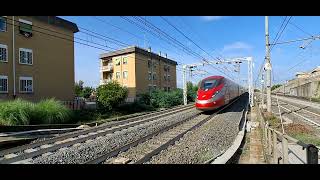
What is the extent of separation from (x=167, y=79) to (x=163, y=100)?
19.2 m

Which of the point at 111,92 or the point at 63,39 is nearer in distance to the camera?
the point at 111,92

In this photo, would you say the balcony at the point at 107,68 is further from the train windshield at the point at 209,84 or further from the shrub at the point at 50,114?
the shrub at the point at 50,114

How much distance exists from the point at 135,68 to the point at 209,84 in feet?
74.9

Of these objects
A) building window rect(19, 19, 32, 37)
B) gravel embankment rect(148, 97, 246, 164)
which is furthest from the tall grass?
building window rect(19, 19, 32, 37)

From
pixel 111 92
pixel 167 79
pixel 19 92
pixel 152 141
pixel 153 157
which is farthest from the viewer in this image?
pixel 167 79

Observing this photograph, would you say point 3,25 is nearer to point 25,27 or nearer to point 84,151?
point 25,27

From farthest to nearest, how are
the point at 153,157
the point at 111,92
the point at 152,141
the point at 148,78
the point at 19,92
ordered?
the point at 148,78, the point at 111,92, the point at 19,92, the point at 152,141, the point at 153,157

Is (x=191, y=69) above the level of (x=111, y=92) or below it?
above

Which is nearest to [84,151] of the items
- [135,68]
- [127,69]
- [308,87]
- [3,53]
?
[3,53]

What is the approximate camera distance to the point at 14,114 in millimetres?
14000
